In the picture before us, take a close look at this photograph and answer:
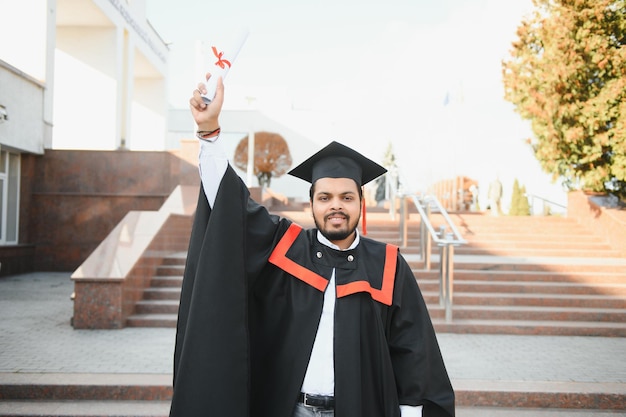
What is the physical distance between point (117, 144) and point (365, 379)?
18477 mm

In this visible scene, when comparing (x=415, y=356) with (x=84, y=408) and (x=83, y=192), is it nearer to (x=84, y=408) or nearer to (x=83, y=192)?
(x=84, y=408)

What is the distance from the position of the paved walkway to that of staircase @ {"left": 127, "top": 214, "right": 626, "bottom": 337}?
29cm

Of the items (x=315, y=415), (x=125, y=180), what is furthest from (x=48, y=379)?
(x=125, y=180)

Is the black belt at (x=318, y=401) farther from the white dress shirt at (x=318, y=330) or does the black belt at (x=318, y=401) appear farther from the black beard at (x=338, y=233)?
the black beard at (x=338, y=233)

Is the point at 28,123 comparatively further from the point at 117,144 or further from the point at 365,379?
the point at 365,379

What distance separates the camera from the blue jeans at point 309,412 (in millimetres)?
2451

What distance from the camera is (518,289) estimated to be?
8758 millimetres

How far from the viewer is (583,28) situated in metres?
10.6

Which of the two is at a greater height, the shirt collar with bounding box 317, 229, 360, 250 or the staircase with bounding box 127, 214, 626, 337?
the shirt collar with bounding box 317, 229, 360, 250

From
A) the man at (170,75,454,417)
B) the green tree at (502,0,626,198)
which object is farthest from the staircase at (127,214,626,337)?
the man at (170,75,454,417)

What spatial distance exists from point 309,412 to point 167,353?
4103mm

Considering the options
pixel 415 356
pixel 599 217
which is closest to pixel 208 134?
pixel 415 356

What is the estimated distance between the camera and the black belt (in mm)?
2439

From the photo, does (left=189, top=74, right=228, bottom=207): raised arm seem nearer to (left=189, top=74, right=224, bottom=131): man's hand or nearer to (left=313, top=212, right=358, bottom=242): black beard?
(left=189, top=74, right=224, bottom=131): man's hand
